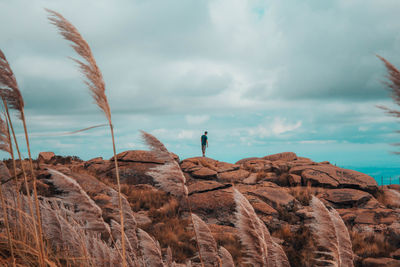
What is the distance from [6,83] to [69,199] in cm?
111

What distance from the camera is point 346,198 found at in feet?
45.1

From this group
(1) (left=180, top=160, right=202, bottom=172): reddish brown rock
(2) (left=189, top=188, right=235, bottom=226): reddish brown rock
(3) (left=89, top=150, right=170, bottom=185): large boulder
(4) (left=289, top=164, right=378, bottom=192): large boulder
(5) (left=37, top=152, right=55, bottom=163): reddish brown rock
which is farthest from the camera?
(5) (left=37, top=152, right=55, bottom=163): reddish brown rock

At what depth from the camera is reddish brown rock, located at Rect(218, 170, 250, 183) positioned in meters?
17.8

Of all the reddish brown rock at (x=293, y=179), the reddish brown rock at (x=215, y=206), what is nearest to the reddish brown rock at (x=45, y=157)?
the reddish brown rock at (x=215, y=206)

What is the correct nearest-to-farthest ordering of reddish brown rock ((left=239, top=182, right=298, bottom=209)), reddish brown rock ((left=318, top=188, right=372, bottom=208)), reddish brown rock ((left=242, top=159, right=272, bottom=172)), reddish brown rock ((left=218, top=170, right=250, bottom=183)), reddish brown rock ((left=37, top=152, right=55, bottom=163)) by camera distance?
reddish brown rock ((left=239, top=182, right=298, bottom=209)) → reddish brown rock ((left=318, top=188, right=372, bottom=208)) → reddish brown rock ((left=218, top=170, right=250, bottom=183)) → reddish brown rock ((left=242, top=159, right=272, bottom=172)) → reddish brown rock ((left=37, top=152, right=55, bottom=163))

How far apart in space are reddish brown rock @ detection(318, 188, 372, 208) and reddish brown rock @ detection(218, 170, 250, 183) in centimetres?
500

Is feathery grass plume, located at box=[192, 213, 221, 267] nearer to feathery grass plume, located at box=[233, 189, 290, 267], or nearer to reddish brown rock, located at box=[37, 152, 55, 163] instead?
feathery grass plume, located at box=[233, 189, 290, 267]

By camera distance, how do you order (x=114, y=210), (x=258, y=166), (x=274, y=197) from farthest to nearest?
(x=258, y=166), (x=274, y=197), (x=114, y=210)

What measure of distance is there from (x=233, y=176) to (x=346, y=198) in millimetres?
6475

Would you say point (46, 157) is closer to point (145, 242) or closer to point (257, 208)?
point (257, 208)

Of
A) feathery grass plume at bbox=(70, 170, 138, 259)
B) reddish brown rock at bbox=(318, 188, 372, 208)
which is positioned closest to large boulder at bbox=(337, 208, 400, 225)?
reddish brown rock at bbox=(318, 188, 372, 208)

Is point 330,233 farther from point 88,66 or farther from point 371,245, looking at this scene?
point 371,245

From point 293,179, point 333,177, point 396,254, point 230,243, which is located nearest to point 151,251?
point 230,243

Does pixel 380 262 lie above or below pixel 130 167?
below
